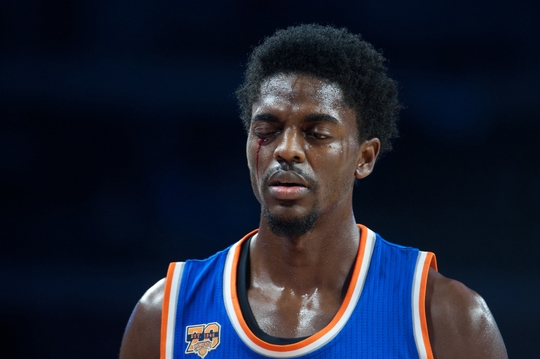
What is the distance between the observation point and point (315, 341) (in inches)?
71.7

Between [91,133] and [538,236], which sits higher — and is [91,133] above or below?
above

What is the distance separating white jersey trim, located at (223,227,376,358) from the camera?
1.81m

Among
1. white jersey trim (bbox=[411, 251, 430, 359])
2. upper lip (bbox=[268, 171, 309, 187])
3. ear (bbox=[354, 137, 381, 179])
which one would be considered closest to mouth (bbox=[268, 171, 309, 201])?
upper lip (bbox=[268, 171, 309, 187])

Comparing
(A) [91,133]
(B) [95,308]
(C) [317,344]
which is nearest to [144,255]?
(B) [95,308]

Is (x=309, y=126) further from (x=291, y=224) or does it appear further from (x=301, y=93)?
(x=291, y=224)

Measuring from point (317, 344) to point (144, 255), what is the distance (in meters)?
1.89

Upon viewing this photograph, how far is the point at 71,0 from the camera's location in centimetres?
363

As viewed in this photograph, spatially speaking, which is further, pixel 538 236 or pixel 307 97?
pixel 538 236

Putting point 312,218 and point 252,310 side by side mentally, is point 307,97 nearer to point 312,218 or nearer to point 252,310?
point 312,218

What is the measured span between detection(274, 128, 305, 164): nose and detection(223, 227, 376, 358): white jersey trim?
0.34 metres

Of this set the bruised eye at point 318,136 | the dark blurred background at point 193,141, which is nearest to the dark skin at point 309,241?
the bruised eye at point 318,136

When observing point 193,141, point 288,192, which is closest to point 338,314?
point 288,192

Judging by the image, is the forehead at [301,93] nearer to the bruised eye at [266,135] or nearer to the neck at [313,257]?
the bruised eye at [266,135]

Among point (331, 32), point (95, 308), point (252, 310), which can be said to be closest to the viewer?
point (252, 310)
